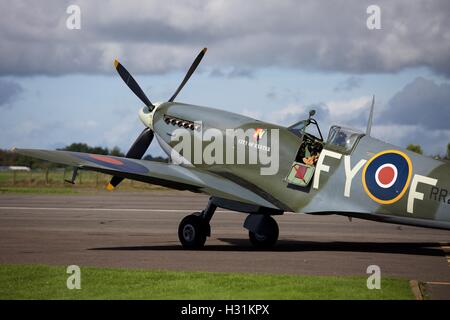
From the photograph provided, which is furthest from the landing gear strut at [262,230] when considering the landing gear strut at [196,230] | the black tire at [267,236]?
the landing gear strut at [196,230]

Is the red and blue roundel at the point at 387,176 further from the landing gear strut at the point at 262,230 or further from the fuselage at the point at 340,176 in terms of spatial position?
the landing gear strut at the point at 262,230

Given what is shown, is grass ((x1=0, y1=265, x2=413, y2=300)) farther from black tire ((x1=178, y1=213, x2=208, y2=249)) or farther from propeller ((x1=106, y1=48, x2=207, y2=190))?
propeller ((x1=106, y1=48, x2=207, y2=190))

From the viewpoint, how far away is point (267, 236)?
17.5 m

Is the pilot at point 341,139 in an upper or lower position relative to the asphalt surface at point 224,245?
upper

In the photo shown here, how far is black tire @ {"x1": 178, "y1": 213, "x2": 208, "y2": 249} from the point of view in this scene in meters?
16.9

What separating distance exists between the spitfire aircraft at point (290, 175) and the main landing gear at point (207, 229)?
2 cm

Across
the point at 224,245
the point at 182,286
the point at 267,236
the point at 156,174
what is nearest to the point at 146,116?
the point at 156,174

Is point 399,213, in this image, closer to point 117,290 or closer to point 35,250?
point 117,290

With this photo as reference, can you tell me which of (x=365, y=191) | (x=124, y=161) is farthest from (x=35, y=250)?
(x=365, y=191)

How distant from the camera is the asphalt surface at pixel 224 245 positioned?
14.2 meters

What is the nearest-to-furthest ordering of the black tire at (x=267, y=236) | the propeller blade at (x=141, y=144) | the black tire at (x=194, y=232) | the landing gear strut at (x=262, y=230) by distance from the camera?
1. the black tire at (x=194, y=232)
2. the landing gear strut at (x=262, y=230)
3. the black tire at (x=267, y=236)
4. the propeller blade at (x=141, y=144)
